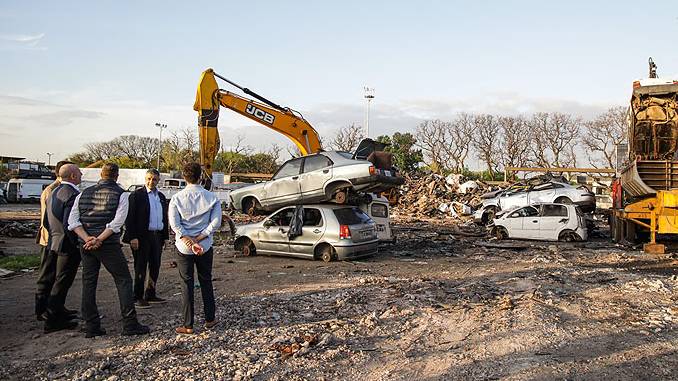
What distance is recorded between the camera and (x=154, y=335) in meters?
6.07

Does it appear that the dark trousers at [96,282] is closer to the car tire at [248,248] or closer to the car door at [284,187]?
the car tire at [248,248]

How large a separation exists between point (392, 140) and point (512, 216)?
3710 centimetres

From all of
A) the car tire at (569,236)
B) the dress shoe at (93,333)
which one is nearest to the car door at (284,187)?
the dress shoe at (93,333)

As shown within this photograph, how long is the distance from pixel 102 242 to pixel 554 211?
50.6 ft

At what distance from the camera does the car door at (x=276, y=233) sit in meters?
12.8

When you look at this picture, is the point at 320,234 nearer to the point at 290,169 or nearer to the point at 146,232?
the point at 290,169

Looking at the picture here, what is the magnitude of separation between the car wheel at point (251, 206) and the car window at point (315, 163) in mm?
2096

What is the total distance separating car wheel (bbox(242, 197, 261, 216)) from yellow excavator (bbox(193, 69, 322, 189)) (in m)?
1.35

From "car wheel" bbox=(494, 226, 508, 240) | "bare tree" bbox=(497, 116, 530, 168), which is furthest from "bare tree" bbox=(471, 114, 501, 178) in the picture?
"car wheel" bbox=(494, 226, 508, 240)

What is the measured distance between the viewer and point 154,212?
760 centimetres

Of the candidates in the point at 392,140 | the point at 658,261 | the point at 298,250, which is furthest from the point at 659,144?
the point at 392,140

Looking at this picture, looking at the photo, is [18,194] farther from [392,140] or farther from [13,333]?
[13,333]

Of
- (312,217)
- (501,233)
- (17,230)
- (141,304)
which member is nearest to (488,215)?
(501,233)

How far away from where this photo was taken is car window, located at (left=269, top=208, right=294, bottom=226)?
42.2ft
